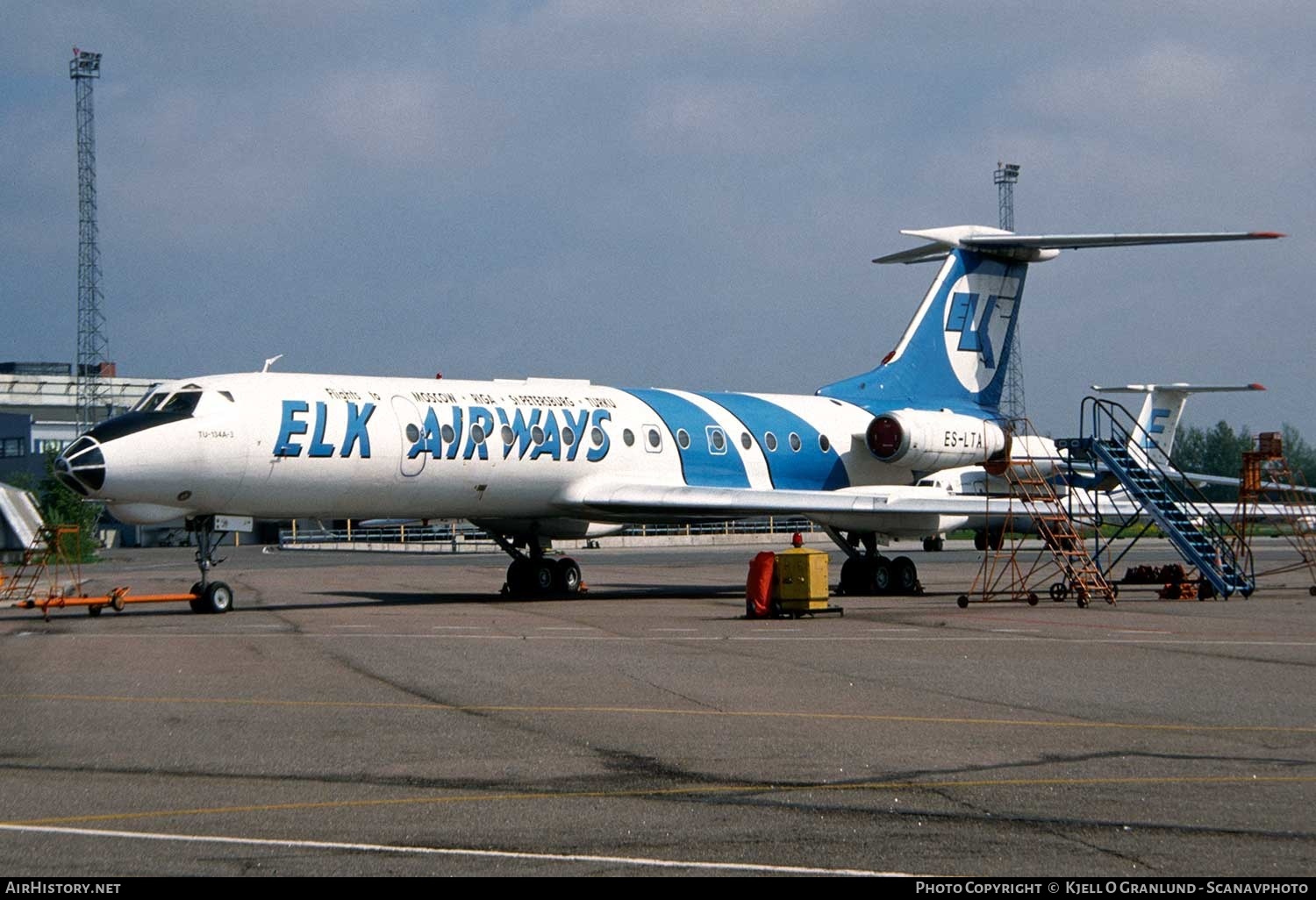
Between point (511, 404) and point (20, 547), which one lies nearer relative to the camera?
point (511, 404)

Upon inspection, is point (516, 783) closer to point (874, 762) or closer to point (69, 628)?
point (874, 762)

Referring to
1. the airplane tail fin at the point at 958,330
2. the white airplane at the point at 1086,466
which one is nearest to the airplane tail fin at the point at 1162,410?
the white airplane at the point at 1086,466

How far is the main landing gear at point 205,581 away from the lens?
66.3 ft

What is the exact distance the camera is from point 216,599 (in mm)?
20391

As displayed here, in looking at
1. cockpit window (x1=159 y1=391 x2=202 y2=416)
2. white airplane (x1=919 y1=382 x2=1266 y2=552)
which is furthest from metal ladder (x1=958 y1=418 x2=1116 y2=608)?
cockpit window (x1=159 y1=391 x2=202 y2=416)

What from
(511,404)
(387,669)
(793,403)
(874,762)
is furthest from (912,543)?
(874,762)

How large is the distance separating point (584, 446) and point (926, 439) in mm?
7401

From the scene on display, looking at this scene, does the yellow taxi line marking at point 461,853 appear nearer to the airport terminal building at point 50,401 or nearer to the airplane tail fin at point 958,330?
the airplane tail fin at point 958,330

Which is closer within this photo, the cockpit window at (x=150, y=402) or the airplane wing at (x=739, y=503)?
the cockpit window at (x=150, y=402)

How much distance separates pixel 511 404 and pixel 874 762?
16.1 metres

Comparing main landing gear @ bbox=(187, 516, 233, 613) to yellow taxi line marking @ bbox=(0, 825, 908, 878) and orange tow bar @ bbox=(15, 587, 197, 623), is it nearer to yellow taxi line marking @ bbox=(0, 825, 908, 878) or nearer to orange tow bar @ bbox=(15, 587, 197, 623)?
orange tow bar @ bbox=(15, 587, 197, 623)

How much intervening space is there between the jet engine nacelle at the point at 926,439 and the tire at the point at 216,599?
13.2 m

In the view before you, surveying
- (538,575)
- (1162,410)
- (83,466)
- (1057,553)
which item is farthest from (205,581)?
(1162,410)

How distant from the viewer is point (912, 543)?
197ft
